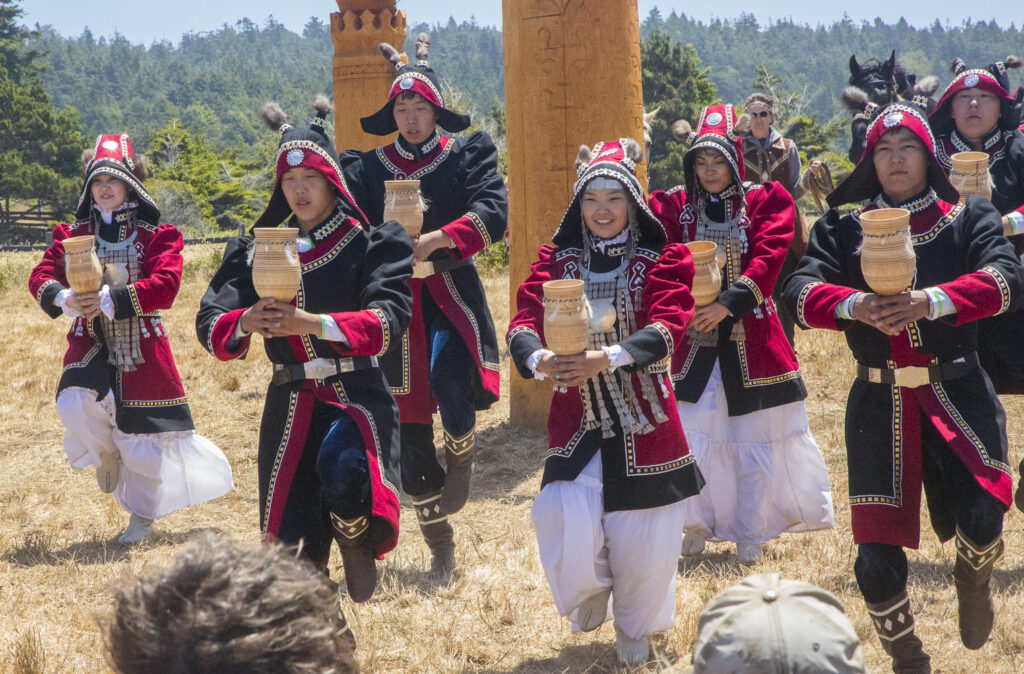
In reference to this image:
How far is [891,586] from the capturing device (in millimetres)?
4168

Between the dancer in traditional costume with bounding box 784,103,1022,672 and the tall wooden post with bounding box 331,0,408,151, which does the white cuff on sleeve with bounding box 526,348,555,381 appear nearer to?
the dancer in traditional costume with bounding box 784,103,1022,672

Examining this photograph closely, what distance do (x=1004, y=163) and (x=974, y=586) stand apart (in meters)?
2.93

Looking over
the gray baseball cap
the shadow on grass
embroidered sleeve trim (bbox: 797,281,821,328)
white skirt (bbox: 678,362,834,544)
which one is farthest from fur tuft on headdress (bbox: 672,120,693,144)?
the gray baseball cap

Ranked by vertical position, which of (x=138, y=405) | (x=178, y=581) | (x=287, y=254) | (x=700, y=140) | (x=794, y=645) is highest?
(x=700, y=140)

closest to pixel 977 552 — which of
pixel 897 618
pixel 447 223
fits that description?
pixel 897 618

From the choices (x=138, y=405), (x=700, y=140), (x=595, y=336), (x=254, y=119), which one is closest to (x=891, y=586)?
(x=595, y=336)

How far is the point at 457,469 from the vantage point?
6.44 metres

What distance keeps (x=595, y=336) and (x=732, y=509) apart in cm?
192

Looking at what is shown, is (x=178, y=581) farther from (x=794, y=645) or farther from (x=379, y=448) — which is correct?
(x=379, y=448)

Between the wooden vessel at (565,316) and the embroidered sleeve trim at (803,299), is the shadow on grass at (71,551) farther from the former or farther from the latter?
the embroidered sleeve trim at (803,299)

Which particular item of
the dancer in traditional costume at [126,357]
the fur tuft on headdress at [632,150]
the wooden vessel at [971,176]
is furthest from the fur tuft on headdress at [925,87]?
the dancer in traditional costume at [126,357]

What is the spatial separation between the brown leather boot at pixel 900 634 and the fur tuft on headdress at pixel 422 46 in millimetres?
4166

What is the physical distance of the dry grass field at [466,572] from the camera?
4.83 meters

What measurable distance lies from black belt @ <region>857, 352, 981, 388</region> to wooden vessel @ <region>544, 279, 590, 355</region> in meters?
1.19
